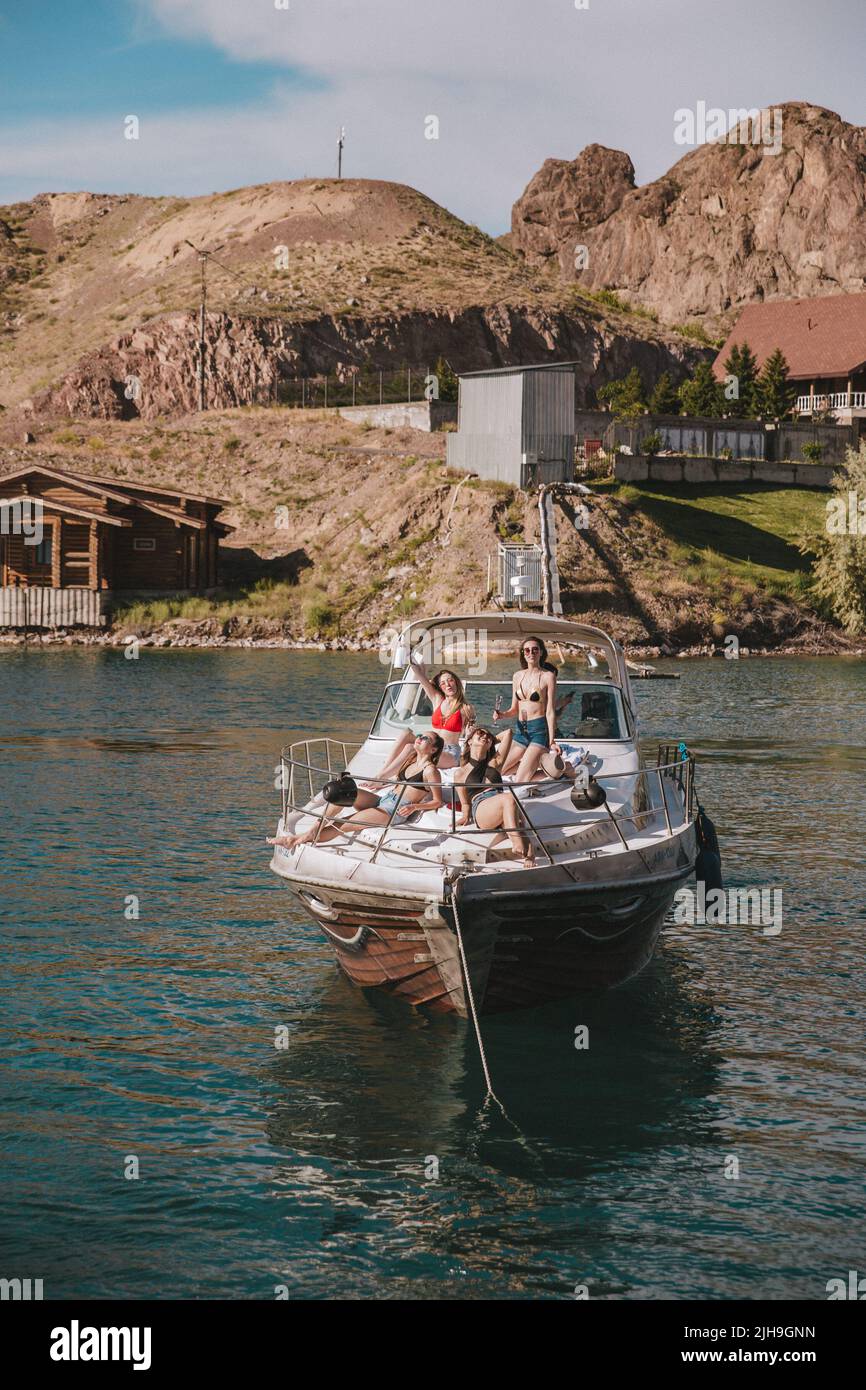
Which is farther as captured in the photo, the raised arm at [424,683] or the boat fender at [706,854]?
the boat fender at [706,854]

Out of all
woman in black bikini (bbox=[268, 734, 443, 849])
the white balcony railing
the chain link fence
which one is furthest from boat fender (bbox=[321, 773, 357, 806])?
the white balcony railing

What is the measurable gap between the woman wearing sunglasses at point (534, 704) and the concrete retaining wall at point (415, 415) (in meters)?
69.6

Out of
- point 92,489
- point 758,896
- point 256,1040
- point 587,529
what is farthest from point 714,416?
point 256,1040

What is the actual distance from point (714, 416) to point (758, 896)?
227 ft

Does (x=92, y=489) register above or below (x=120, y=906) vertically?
above

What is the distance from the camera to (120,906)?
1761cm

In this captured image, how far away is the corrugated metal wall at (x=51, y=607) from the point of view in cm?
6619

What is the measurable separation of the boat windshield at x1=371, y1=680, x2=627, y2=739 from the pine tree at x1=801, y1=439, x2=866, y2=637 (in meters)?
48.4

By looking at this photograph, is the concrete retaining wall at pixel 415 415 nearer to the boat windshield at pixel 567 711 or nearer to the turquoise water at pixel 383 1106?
the turquoise water at pixel 383 1106

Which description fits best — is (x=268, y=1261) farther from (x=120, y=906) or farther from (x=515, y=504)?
(x=515, y=504)

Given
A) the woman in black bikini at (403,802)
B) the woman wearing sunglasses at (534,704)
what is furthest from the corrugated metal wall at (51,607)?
the woman in black bikini at (403,802)

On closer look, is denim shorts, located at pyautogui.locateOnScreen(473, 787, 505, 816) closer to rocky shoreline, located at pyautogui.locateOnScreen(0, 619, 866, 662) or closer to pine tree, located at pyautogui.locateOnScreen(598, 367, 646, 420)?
rocky shoreline, located at pyautogui.locateOnScreen(0, 619, 866, 662)

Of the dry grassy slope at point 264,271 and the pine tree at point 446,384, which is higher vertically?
the dry grassy slope at point 264,271

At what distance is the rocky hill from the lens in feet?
489
